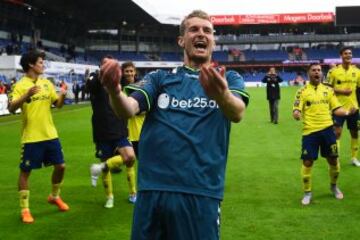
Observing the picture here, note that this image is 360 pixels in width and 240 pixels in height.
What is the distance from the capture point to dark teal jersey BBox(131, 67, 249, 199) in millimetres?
3115

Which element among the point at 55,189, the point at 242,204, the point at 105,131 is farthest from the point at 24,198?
the point at 242,204

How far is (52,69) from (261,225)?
3230 centimetres

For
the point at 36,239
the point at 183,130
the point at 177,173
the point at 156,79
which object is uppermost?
the point at 156,79

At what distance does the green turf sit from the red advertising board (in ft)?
223

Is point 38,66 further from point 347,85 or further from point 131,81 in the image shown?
point 347,85

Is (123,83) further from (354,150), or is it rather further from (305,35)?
(305,35)

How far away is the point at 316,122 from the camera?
25.4 feet

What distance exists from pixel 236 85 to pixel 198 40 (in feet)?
1.21

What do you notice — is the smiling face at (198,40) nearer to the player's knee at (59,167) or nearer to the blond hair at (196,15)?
A: the blond hair at (196,15)

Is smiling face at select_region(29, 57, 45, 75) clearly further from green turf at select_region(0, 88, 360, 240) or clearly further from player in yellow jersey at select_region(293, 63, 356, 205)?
player in yellow jersey at select_region(293, 63, 356, 205)

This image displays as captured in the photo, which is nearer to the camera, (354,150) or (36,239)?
(36,239)

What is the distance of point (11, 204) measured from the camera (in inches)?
313

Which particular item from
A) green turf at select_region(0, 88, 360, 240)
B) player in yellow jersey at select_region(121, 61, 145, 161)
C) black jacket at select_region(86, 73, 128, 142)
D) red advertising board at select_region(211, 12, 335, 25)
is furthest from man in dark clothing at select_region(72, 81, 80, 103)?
red advertising board at select_region(211, 12, 335, 25)

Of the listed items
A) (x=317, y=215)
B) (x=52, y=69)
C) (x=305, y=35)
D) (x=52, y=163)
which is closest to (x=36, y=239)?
(x=52, y=163)
